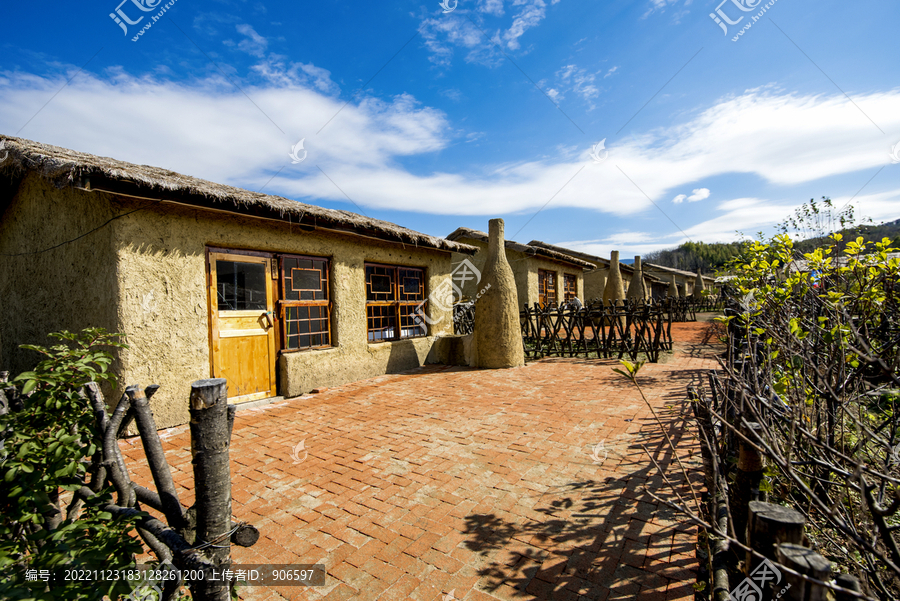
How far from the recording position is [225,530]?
180 cm

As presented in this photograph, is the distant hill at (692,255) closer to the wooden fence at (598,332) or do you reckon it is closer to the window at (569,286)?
the window at (569,286)

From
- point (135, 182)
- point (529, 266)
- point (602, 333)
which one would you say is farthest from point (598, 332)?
point (135, 182)

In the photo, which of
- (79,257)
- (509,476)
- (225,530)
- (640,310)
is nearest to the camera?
(225,530)

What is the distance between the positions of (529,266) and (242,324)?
1032cm

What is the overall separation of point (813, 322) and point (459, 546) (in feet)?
10.1

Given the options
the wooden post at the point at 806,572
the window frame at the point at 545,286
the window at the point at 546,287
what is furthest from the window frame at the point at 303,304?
the window at the point at 546,287

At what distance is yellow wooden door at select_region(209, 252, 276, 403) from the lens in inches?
228

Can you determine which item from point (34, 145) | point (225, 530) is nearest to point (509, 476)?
point (225, 530)

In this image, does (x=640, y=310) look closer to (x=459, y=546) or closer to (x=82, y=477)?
(x=459, y=546)

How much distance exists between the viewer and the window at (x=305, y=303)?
6.78 meters

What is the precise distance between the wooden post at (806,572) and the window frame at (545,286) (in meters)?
13.9

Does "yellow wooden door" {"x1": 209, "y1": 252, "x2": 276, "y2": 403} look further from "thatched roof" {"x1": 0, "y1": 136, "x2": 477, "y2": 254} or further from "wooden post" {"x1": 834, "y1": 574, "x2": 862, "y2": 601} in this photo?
"wooden post" {"x1": 834, "y1": 574, "x2": 862, "y2": 601}

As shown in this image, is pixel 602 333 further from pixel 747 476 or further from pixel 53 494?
pixel 53 494

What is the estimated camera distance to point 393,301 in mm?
9000
